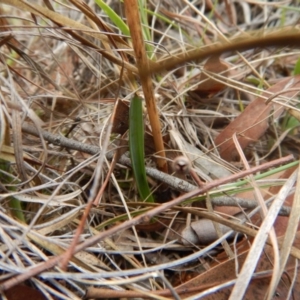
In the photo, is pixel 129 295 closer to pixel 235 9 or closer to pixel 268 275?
pixel 268 275

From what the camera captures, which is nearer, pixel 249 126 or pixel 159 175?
pixel 159 175

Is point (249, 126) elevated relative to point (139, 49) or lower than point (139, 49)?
lower

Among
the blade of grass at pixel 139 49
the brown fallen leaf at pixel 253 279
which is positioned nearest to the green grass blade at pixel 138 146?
the blade of grass at pixel 139 49

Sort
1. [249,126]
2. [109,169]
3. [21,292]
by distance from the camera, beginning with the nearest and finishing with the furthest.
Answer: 1. [21,292]
2. [109,169]
3. [249,126]

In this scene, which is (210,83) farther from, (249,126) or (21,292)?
(21,292)

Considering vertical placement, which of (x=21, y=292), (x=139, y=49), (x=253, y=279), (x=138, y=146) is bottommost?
(x=253, y=279)

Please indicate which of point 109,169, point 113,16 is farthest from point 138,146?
point 113,16

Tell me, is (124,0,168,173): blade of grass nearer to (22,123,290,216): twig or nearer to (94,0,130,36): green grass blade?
(22,123,290,216): twig

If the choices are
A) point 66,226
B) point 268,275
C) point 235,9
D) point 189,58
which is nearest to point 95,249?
point 66,226
